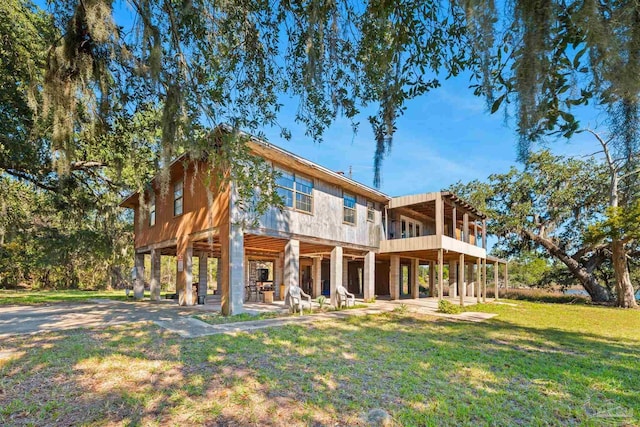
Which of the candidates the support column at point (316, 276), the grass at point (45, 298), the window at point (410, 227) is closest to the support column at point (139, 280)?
the grass at point (45, 298)

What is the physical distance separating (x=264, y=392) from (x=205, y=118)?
3.57m

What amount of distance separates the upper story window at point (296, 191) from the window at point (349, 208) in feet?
6.50

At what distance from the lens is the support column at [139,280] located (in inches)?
585

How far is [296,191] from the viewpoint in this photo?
11.1m

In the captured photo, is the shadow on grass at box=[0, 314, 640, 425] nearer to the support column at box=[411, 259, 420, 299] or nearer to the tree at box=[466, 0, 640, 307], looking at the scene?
the tree at box=[466, 0, 640, 307]

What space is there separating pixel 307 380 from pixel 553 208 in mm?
21967

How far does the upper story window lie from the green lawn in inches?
197

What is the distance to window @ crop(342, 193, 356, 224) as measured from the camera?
1327 centimetres

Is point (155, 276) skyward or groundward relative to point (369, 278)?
skyward

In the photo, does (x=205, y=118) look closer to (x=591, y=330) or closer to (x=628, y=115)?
(x=628, y=115)

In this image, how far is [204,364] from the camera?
4.44 m

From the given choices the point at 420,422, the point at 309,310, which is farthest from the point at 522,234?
the point at 420,422

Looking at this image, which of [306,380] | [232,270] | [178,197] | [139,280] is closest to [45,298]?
[139,280]

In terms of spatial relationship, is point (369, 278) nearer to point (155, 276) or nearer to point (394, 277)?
point (394, 277)
